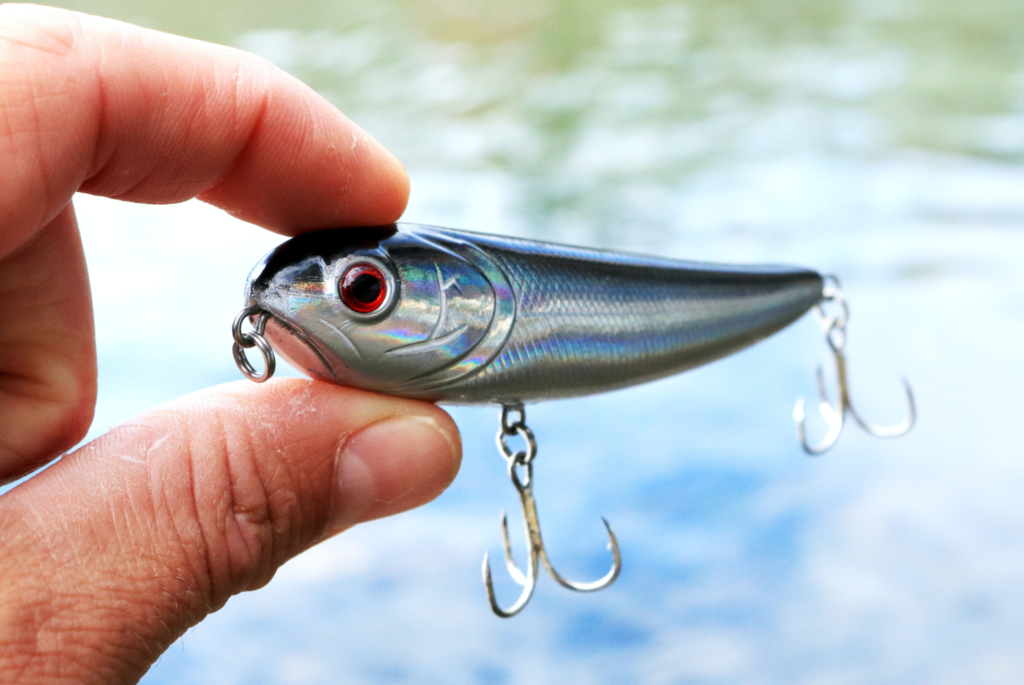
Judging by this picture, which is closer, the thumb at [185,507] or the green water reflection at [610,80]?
the thumb at [185,507]

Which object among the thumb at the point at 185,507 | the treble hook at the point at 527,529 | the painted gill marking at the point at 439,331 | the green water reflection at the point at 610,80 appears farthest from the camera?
the green water reflection at the point at 610,80

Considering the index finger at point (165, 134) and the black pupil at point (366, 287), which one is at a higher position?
the index finger at point (165, 134)

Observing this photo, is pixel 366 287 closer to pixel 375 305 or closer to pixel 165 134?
pixel 375 305

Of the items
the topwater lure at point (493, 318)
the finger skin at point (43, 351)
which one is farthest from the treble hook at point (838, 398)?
the finger skin at point (43, 351)

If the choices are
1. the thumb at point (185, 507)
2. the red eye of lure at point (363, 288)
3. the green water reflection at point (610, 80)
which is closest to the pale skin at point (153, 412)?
the thumb at point (185, 507)

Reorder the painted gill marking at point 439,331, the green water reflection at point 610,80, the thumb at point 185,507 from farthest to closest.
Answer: the green water reflection at point 610,80 → the painted gill marking at point 439,331 → the thumb at point 185,507

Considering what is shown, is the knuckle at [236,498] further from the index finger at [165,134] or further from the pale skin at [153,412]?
the index finger at [165,134]

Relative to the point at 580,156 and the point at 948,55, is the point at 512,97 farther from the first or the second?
the point at 948,55

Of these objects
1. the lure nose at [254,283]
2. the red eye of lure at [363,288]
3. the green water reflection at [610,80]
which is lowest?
the lure nose at [254,283]
